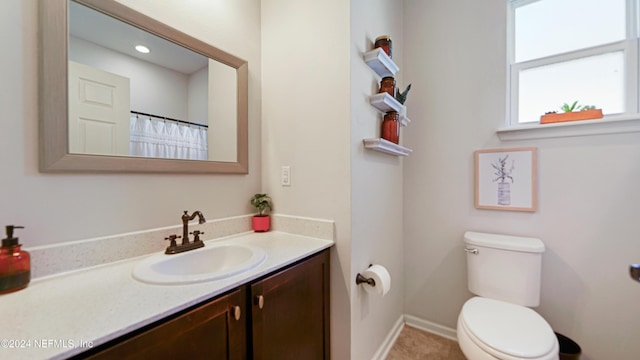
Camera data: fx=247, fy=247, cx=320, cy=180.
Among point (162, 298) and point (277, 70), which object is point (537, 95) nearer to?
point (277, 70)

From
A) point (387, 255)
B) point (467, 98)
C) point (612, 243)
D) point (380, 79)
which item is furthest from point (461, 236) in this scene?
point (380, 79)

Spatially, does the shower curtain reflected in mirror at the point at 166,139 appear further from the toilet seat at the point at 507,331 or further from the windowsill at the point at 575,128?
the windowsill at the point at 575,128

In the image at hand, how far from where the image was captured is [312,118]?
1431 millimetres

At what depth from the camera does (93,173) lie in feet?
3.21

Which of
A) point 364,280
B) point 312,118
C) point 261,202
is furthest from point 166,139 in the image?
point 364,280

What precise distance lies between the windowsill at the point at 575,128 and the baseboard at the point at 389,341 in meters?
1.57

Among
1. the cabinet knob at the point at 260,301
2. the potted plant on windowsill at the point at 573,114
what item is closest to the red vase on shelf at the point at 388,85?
the potted plant on windowsill at the point at 573,114

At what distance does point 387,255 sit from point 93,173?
168 centimetres

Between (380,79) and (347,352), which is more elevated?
(380,79)

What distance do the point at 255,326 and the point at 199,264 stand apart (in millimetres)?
439

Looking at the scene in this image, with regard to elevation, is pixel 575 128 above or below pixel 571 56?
below

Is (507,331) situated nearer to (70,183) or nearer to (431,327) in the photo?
(431,327)

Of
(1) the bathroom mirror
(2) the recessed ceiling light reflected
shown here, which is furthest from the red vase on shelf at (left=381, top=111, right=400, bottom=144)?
(2) the recessed ceiling light reflected

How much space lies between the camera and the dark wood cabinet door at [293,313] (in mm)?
936
